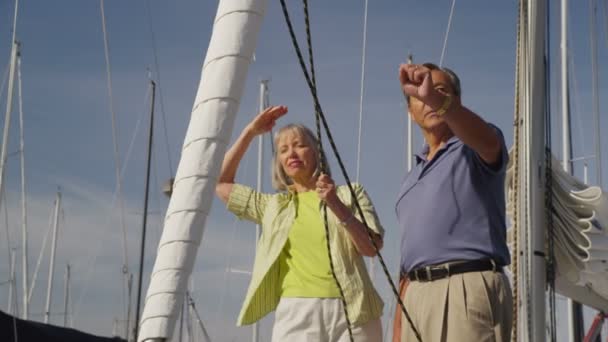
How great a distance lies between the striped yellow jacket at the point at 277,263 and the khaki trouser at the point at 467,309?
951 mm

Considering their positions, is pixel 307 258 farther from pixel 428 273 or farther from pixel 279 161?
pixel 428 273

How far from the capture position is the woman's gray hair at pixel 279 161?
4.43m

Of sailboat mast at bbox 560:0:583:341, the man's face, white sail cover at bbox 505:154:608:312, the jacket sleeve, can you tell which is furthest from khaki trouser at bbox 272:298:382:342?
sailboat mast at bbox 560:0:583:341

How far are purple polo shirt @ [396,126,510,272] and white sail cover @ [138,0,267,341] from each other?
97 cm

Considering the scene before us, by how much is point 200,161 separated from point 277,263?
1.92 meters

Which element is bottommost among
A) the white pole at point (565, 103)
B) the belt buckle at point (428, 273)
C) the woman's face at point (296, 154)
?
the belt buckle at point (428, 273)

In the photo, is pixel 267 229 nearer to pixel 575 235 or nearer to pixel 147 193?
pixel 575 235

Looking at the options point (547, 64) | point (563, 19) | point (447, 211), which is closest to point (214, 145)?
point (447, 211)

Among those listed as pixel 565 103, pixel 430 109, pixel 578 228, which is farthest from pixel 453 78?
pixel 565 103

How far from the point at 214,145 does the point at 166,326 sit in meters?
0.50

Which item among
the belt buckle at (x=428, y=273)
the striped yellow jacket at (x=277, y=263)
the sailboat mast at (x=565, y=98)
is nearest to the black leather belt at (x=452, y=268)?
the belt buckle at (x=428, y=273)

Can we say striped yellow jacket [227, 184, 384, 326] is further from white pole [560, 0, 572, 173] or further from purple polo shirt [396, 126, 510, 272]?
white pole [560, 0, 572, 173]

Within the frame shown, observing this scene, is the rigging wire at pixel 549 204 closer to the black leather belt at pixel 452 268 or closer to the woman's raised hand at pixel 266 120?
the black leather belt at pixel 452 268

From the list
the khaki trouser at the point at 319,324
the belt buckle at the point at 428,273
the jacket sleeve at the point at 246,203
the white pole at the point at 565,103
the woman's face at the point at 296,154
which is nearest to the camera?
the belt buckle at the point at 428,273
